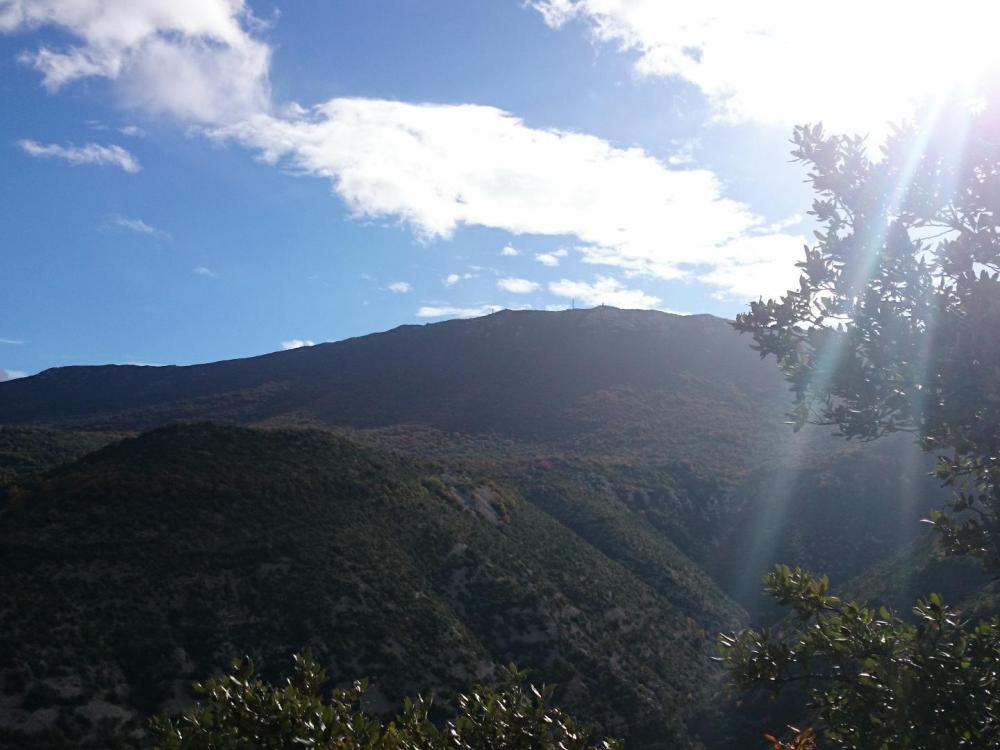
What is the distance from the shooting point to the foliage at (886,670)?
4555 mm

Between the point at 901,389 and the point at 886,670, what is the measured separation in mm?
2219

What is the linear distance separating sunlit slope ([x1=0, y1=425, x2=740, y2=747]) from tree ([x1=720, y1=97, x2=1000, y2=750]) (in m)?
16.0

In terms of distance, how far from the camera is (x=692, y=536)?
154 feet

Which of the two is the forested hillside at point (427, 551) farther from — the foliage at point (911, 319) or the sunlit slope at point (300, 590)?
the foliage at point (911, 319)

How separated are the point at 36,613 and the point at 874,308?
65.5 feet

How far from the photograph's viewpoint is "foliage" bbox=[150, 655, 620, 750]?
5.18 meters

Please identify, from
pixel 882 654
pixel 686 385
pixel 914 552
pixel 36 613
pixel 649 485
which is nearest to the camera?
pixel 882 654

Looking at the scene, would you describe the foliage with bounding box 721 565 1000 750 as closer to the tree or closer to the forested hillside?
the tree

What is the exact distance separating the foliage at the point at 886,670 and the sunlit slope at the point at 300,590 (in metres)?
15.7

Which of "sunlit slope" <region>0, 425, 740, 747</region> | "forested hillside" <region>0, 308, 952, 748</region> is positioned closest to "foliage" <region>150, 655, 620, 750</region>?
"sunlit slope" <region>0, 425, 740, 747</region>

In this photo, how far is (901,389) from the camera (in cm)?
589

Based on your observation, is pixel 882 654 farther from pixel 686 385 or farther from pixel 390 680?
pixel 686 385

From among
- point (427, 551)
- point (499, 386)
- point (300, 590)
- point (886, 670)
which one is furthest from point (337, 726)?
point (499, 386)

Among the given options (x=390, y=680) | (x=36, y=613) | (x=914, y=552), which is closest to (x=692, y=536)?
(x=914, y=552)
